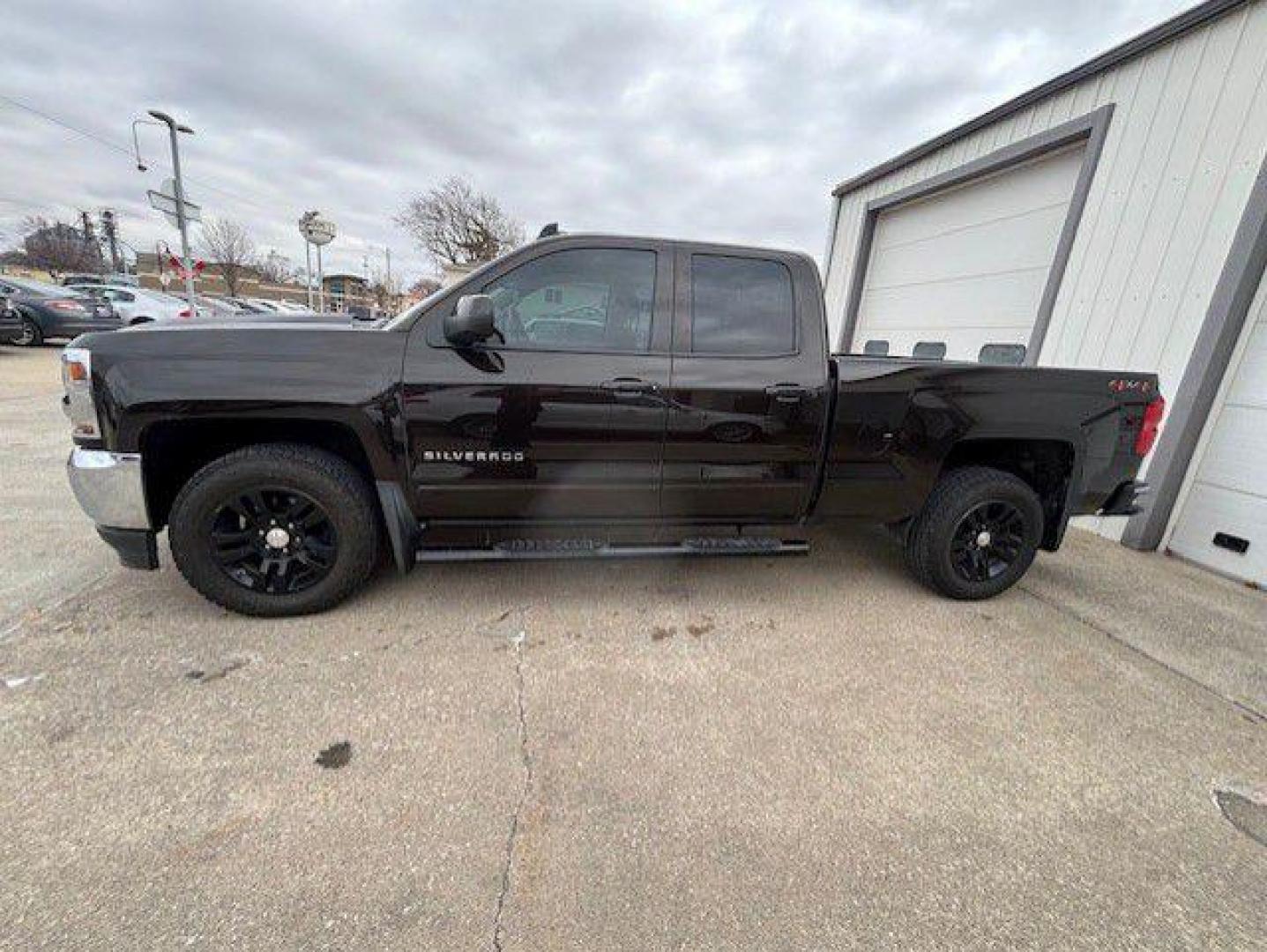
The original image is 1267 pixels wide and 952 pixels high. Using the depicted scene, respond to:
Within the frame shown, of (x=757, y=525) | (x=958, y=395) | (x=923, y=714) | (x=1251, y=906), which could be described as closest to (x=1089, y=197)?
(x=958, y=395)

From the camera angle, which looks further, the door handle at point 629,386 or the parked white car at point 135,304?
the parked white car at point 135,304

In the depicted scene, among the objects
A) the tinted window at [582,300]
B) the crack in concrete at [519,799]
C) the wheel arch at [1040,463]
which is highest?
the tinted window at [582,300]

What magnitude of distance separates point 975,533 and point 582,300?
2638 mm

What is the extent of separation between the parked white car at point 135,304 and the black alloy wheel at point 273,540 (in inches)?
533

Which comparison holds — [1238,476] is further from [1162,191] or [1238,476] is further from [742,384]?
[742,384]

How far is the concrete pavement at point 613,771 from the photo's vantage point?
4.92 ft

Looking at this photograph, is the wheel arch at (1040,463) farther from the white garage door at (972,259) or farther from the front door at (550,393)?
the front door at (550,393)

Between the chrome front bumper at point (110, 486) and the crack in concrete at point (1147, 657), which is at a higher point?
the chrome front bumper at point (110, 486)

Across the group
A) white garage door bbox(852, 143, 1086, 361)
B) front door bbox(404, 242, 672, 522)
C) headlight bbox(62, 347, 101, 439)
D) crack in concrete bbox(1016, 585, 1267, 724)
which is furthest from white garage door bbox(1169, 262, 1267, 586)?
headlight bbox(62, 347, 101, 439)

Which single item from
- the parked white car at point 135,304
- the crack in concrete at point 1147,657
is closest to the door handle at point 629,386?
the crack in concrete at point 1147,657

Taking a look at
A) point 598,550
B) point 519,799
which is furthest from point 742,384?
point 519,799

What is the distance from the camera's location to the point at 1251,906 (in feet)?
5.34

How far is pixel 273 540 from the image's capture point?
2.68m

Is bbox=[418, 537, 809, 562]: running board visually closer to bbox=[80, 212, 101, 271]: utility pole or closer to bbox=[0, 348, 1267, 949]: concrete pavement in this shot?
bbox=[0, 348, 1267, 949]: concrete pavement
